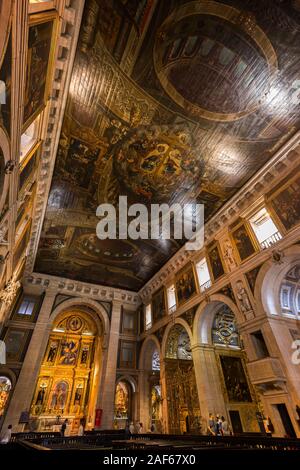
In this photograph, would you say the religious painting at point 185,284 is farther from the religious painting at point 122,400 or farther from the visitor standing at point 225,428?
the religious painting at point 122,400

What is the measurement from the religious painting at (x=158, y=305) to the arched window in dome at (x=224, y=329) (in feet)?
14.3

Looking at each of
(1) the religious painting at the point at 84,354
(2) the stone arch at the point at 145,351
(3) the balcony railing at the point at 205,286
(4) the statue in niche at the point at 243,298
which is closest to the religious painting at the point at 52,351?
(1) the religious painting at the point at 84,354

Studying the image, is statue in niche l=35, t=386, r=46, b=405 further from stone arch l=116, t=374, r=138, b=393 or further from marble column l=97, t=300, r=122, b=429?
stone arch l=116, t=374, r=138, b=393

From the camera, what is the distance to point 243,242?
1096 centimetres

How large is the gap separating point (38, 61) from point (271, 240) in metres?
9.89

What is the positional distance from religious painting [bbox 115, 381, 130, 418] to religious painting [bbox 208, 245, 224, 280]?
458 inches

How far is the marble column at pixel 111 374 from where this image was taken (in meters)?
14.8

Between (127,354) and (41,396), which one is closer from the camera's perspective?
(41,396)

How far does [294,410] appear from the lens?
280 inches

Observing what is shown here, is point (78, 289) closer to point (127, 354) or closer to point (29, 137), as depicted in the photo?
point (127, 354)

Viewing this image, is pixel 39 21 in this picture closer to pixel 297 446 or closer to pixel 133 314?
pixel 297 446

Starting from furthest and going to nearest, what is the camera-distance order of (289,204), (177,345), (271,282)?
(177,345), (271,282), (289,204)

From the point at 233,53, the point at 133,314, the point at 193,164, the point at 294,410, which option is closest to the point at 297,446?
the point at 294,410

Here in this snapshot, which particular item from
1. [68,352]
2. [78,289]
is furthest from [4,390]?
[78,289]
